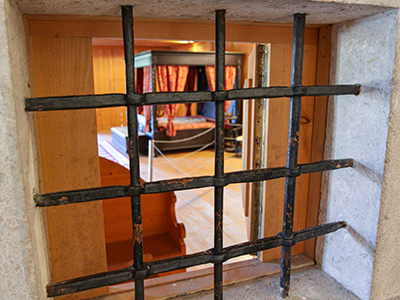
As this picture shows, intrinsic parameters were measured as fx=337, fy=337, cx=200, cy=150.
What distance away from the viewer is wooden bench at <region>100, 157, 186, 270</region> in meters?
1.71

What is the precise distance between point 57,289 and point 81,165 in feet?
0.94

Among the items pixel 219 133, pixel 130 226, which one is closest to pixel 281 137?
pixel 219 133

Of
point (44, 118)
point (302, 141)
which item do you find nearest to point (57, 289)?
point (44, 118)

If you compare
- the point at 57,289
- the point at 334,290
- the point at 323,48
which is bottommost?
the point at 334,290

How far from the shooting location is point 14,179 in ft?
1.85

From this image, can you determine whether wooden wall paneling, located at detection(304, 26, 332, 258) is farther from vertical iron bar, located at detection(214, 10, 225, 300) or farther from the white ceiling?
vertical iron bar, located at detection(214, 10, 225, 300)

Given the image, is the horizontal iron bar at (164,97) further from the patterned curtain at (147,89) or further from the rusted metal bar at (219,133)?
the patterned curtain at (147,89)

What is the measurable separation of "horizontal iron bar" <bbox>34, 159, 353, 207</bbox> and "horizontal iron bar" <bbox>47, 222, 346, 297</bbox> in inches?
6.8

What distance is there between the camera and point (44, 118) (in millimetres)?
793

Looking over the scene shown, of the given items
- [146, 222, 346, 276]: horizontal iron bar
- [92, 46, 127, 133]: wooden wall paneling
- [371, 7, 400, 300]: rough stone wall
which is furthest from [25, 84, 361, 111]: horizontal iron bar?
[92, 46, 127, 133]: wooden wall paneling

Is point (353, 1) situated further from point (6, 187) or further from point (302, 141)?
point (6, 187)

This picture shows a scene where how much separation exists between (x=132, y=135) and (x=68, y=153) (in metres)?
0.22

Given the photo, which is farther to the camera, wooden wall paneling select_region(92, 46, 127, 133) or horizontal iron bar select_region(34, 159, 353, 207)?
wooden wall paneling select_region(92, 46, 127, 133)

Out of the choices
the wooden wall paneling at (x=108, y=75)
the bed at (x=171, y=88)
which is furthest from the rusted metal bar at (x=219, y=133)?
the wooden wall paneling at (x=108, y=75)
